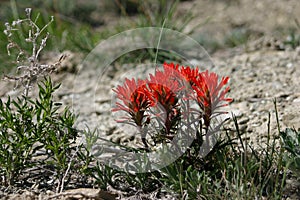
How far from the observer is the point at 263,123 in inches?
122

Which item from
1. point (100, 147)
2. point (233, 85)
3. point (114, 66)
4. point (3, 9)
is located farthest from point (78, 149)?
point (3, 9)

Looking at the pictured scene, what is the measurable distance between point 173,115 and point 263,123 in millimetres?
976

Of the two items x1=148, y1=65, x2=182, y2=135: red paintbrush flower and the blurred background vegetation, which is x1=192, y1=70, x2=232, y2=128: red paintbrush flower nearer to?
x1=148, y1=65, x2=182, y2=135: red paintbrush flower

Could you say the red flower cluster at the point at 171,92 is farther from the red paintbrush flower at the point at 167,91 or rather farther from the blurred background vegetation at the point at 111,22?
the blurred background vegetation at the point at 111,22

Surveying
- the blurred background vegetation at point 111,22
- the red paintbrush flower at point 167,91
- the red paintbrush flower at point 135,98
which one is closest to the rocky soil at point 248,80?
the blurred background vegetation at point 111,22

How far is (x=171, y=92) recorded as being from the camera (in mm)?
2246

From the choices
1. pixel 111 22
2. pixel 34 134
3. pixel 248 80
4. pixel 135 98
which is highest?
pixel 111 22

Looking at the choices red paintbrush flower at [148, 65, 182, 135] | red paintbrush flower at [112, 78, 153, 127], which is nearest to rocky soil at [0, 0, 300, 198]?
red paintbrush flower at [112, 78, 153, 127]

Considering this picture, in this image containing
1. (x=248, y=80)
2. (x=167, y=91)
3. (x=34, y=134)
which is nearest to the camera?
(x=167, y=91)

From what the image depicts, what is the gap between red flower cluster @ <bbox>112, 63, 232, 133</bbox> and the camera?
2236 mm

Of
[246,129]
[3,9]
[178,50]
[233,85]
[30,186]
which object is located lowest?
[30,186]

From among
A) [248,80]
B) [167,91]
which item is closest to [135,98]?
[167,91]

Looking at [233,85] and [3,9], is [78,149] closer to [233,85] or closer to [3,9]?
[233,85]

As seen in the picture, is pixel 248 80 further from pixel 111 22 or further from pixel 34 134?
pixel 111 22
